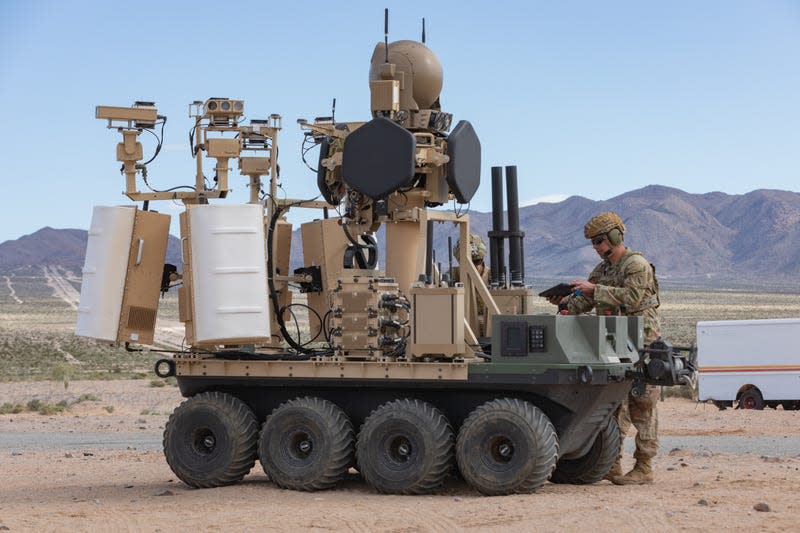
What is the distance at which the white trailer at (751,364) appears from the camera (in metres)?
33.6

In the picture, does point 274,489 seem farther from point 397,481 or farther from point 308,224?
point 308,224

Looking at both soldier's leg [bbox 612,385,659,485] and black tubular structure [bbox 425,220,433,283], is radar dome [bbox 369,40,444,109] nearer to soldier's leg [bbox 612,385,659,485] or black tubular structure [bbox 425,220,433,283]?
black tubular structure [bbox 425,220,433,283]

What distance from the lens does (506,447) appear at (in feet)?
42.9

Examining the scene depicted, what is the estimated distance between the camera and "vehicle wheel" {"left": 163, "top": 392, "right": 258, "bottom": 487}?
14172mm

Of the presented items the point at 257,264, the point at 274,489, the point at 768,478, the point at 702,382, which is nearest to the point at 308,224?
the point at 257,264

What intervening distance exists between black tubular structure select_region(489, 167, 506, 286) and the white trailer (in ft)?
62.7

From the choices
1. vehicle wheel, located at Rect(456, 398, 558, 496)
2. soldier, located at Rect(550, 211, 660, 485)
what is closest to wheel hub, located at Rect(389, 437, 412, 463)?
vehicle wheel, located at Rect(456, 398, 558, 496)

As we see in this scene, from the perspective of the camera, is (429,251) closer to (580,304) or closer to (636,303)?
(580,304)

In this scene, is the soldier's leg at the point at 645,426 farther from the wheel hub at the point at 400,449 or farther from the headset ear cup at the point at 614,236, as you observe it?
the wheel hub at the point at 400,449

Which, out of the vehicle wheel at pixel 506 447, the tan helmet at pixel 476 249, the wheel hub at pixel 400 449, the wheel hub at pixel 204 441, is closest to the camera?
the vehicle wheel at pixel 506 447

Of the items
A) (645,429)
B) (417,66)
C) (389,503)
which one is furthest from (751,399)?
(389,503)

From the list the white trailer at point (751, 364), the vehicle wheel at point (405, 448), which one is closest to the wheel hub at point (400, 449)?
the vehicle wheel at point (405, 448)

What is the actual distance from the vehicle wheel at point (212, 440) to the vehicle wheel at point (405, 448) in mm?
1340

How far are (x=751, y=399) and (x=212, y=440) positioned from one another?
2224cm
